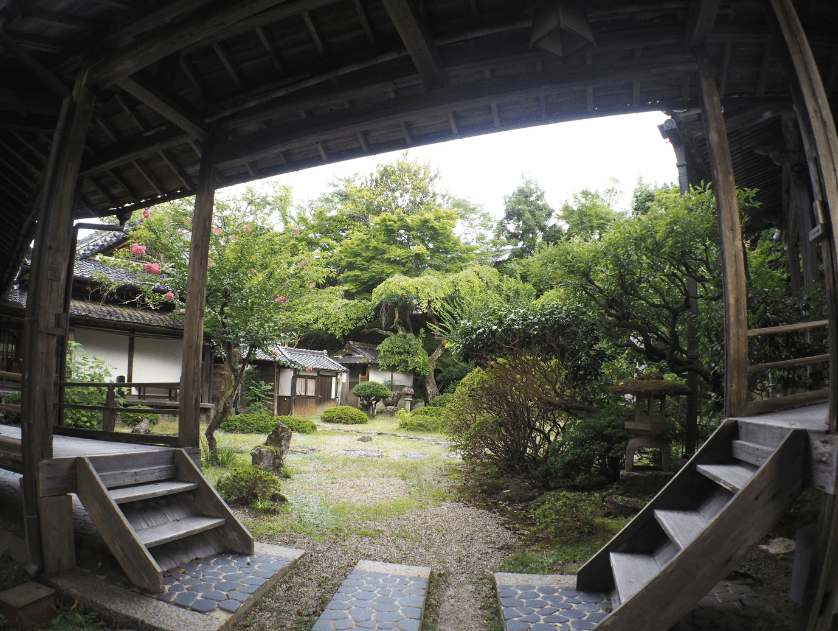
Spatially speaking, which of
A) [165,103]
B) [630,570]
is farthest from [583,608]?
[165,103]

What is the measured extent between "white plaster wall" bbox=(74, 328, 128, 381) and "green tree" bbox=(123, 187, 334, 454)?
8.73 ft

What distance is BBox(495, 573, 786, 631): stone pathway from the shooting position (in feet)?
10.1

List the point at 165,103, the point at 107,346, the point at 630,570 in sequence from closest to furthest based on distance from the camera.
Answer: the point at 630,570
the point at 165,103
the point at 107,346

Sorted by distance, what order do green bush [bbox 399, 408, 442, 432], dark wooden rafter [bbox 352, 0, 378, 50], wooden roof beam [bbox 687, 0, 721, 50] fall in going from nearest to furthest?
wooden roof beam [bbox 687, 0, 721, 50], dark wooden rafter [bbox 352, 0, 378, 50], green bush [bbox 399, 408, 442, 432]

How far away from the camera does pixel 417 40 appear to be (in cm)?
364

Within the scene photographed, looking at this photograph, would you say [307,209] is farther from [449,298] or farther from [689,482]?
[689,482]

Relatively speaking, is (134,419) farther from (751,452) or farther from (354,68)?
(751,452)

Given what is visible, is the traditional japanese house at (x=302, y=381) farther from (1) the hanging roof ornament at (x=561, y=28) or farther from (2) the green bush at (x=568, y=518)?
(1) the hanging roof ornament at (x=561, y=28)

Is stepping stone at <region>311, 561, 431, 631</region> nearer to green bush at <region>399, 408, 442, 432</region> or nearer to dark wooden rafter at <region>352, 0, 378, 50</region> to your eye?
dark wooden rafter at <region>352, 0, 378, 50</region>

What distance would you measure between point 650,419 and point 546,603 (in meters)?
3.25

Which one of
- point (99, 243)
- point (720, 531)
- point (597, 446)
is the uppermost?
point (99, 243)

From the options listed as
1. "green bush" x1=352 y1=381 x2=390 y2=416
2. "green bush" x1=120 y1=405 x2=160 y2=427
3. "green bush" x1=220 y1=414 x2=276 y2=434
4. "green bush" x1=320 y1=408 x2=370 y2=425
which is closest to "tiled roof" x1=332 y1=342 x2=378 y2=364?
"green bush" x1=352 y1=381 x2=390 y2=416

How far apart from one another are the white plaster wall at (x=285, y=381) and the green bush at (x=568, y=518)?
17.2 meters

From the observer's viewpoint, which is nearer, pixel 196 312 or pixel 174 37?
pixel 174 37
